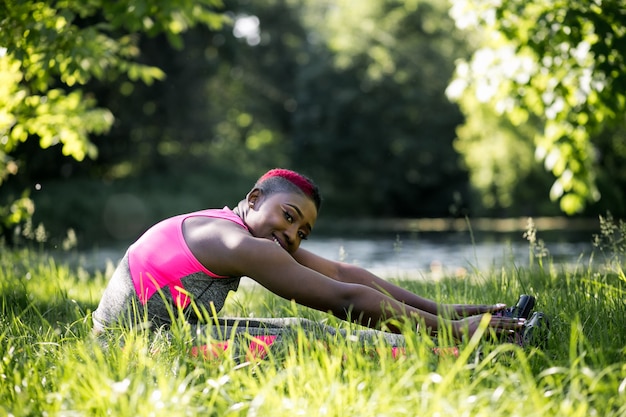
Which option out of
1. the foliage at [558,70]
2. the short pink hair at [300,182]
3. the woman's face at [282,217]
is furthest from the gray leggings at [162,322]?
the foliage at [558,70]

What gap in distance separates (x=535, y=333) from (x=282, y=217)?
3.90 ft

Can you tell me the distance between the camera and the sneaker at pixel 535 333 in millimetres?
3049

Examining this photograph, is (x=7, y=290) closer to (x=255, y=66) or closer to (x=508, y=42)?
(x=508, y=42)

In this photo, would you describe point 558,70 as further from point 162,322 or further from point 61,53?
point 162,322

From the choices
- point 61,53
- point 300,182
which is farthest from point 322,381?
point 61,53

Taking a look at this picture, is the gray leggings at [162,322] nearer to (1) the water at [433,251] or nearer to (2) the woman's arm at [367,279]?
(2) the woman's arm at [367,279]

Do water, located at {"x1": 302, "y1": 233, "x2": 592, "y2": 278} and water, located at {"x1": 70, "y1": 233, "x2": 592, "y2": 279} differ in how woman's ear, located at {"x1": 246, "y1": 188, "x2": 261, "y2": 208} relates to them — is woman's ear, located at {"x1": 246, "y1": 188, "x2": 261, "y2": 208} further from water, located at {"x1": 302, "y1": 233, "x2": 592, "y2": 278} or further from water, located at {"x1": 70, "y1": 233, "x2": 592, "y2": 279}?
water, located at {"x1": 70, "y1": 233, "x2": 592, "y2": 279}

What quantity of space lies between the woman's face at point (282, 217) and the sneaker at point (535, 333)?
1.01 m

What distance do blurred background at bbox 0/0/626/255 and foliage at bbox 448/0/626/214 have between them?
2 cm

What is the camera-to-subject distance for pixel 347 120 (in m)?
42.2

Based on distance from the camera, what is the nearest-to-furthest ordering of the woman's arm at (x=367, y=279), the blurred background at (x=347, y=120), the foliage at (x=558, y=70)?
the woman's arm at (x=367, y=279), the foliage at (x=558, y=70), the blurred background at (x=347, y=120)

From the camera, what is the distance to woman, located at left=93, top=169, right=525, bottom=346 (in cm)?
302

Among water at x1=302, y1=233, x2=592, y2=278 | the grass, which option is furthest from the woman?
water at x1=302, y1=233, x2=592, y2=278

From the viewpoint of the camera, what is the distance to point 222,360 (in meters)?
2.84
